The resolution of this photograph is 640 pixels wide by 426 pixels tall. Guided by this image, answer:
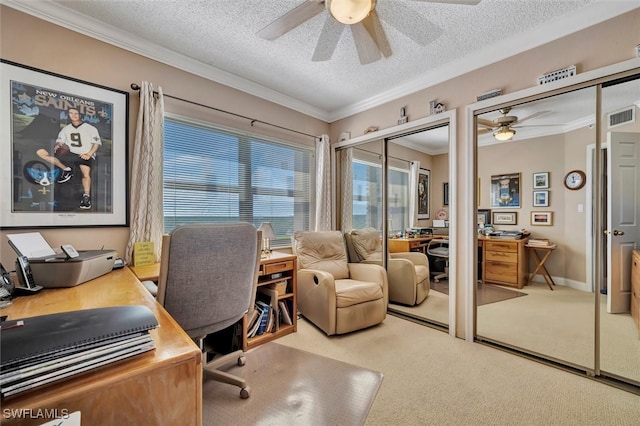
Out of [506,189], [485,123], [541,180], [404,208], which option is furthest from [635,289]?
[404,208]

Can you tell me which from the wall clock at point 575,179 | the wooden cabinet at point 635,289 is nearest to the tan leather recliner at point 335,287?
the wall clock at point 575,179

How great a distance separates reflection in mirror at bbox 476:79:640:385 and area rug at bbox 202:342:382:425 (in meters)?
1.40

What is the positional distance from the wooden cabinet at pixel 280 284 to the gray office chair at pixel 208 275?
685mm

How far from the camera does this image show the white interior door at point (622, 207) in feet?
6.10

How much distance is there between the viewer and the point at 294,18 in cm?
159

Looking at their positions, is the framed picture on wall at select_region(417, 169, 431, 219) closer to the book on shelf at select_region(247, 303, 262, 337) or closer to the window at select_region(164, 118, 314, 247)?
the window at select_region(164, 118, 314, 247)

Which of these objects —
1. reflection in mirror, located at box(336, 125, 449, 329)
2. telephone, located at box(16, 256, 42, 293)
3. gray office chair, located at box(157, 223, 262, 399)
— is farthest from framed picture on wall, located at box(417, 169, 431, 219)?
telephone, located at box(16, 256, 42, 293)

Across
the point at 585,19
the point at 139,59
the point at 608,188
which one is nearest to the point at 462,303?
the point at 608,188

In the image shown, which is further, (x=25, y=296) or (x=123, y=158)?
(x=123, y=158)

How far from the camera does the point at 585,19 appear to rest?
186 centimetres

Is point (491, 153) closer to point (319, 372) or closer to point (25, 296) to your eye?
point (319, 372)

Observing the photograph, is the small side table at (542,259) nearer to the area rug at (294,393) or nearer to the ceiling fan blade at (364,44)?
the area rug at (294,393)

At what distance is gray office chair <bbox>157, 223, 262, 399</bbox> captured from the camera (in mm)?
1395

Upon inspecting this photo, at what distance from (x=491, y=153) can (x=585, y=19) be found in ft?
3.43
